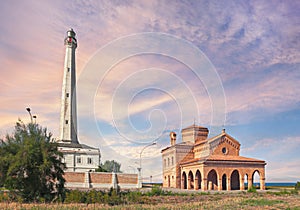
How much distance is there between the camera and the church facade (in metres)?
48.4

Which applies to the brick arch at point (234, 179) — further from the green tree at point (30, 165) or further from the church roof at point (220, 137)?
the green tree at point (30, 165)

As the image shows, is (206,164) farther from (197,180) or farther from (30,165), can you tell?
(30,165)

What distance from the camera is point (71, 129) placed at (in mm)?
55812

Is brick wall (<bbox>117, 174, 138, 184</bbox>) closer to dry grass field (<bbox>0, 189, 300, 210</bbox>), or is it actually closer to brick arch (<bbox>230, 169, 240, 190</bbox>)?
dry grass field (<bbox>0, 189, 300, 210</bbox>)

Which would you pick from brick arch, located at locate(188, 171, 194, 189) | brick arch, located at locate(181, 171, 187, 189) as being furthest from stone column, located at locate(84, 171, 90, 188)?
brick arch, located at locate(181, 171, 187, 189)

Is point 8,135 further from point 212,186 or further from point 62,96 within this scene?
point 212,186

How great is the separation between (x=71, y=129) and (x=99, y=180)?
53.3 ft

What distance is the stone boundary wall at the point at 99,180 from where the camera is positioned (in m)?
40.8

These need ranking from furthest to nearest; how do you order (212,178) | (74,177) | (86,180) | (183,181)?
(183,181)
(212,178)
(86,180)
(74,177)

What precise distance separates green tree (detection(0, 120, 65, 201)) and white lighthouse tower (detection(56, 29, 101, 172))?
26695mm

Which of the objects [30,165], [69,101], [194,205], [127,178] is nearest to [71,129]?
[69,101]

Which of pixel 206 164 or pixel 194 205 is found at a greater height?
pixel 206 164

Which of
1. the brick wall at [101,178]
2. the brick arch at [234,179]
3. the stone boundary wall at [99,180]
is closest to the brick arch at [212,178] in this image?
the brick arch at [234,179]

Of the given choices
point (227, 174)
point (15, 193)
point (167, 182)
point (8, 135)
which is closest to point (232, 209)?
point (15, 193)
